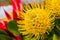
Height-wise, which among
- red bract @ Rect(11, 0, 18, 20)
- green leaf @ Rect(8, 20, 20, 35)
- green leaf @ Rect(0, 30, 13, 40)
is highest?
red bract @ Rect(11, 0, 18, 20)

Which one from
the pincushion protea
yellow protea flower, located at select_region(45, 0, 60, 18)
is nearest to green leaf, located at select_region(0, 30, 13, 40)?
the pincushion protea

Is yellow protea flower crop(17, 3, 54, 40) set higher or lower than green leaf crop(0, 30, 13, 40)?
higher

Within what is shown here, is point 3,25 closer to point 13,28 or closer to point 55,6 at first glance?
point 13,28

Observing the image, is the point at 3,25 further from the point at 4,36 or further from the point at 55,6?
the point at 55,6

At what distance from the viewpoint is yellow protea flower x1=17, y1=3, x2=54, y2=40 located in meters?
0.51

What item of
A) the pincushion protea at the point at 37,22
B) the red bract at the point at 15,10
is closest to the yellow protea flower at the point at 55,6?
the pincushion protea at the point at 37,22

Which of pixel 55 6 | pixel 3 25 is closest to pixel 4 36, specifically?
pixel 3 25

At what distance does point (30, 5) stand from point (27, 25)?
0.27 ft

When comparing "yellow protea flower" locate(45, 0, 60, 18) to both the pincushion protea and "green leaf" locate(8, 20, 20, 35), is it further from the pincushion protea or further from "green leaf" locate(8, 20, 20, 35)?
"green leaf" locate(8, 20, 20, 35)

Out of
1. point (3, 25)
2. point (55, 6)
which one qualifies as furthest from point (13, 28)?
point (55, 6)

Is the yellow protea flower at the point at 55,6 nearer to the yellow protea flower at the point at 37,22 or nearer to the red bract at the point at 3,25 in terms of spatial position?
the yellow protea flower at the point at 37,22

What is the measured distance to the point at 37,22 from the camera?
0.51 metres

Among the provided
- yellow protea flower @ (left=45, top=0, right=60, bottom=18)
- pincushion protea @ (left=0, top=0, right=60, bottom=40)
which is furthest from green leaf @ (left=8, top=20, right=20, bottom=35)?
yellow protea flower @ (left=45, top=0, right=60, bottom=18)

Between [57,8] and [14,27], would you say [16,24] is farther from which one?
[57,8]
